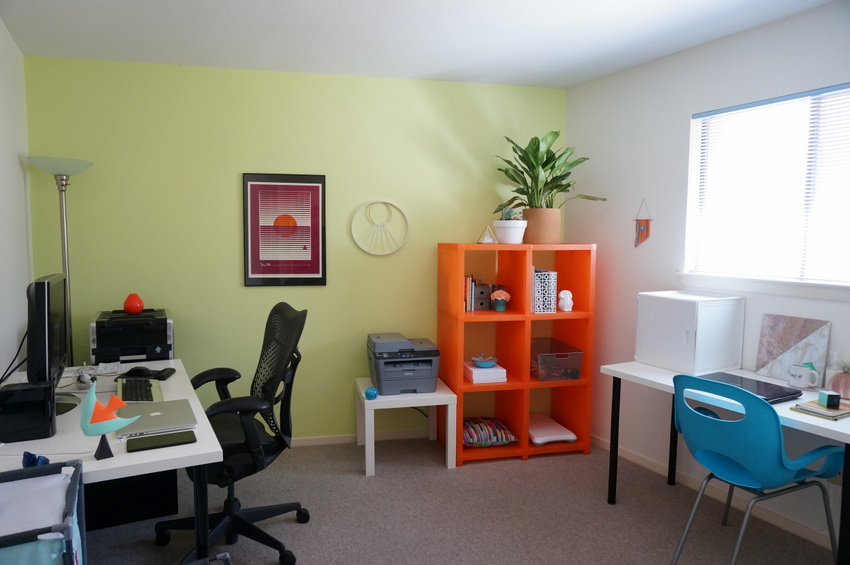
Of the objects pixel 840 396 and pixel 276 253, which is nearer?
pixel 840 396

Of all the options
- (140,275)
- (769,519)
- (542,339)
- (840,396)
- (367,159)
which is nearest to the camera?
(840,396)

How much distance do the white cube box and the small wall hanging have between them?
1.87 ft

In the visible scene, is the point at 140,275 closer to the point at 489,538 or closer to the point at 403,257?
the point at 403,257

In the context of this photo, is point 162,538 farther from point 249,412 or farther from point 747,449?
point 747,449

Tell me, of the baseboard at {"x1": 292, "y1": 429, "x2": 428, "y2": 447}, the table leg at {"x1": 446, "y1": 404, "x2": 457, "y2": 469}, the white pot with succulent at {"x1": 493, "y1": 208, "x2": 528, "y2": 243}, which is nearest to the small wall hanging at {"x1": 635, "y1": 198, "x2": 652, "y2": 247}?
the white pot with succulent at {"x1": 493, "y1": 208, "x2": 528, "y2": 243}

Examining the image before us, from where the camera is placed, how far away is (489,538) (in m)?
2.78

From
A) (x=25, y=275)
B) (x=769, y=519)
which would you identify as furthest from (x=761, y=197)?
(x=25, y=275)

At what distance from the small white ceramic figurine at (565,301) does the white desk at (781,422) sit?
0.74 metres

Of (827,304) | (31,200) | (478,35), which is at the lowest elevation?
(827,304)

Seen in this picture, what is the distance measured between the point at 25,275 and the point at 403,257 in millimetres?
2275

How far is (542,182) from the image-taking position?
12.4 ft

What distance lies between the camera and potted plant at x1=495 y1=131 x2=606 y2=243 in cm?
373

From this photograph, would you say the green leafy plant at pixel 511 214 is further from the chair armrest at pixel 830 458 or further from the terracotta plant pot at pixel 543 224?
the chair armrest at pixel 830 458

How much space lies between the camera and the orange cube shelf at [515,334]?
3.72m
